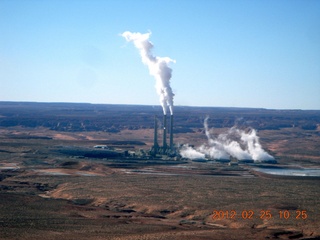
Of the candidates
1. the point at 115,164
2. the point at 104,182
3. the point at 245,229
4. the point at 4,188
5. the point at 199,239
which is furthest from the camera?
the point at 115,164

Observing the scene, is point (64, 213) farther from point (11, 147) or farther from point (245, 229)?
point (11, 147)

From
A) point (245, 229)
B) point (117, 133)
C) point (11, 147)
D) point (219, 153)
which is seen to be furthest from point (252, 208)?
point (117, 133)
